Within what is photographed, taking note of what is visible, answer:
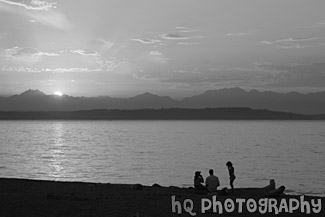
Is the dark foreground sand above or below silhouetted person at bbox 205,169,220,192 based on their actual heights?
below

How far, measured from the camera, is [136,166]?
52.0 meters

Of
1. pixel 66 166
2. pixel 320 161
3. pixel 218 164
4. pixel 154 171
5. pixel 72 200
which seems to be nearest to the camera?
pixel 72 200

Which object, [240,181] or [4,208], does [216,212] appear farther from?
[240,181]

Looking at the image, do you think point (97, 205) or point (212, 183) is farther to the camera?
point (212, 183)

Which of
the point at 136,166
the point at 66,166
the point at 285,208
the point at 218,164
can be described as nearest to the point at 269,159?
the point at 218,164

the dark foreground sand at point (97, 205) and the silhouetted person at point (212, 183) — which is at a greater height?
the silhouetted person at point (212, 183)

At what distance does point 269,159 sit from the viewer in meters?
63.6

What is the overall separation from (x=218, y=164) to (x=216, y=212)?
39880mm

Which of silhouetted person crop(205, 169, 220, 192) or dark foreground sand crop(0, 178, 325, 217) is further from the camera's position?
silhouetted person crop(205, 169, 220, 192)

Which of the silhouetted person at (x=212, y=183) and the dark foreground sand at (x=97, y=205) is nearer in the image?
the dark foreground sand at (x=97, y=205)

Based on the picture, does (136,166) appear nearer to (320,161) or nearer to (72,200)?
(320,161)

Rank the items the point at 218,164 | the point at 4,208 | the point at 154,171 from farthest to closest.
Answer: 1. the point at 218,164
2. the point at 154,171
3. the point at 4,208

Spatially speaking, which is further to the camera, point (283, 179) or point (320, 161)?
point (320, 161)

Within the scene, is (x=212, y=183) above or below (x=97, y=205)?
above
